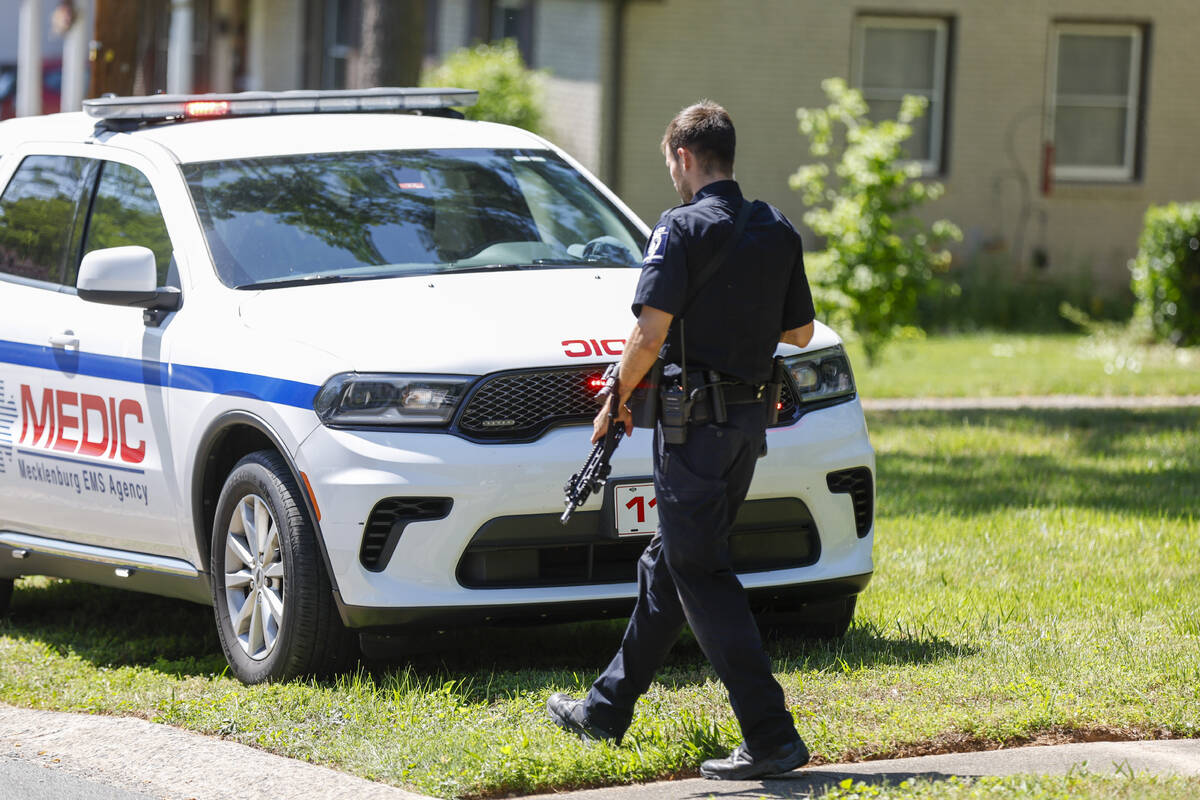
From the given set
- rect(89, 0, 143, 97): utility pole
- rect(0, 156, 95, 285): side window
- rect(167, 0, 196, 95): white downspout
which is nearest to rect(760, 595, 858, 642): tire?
rect(0, 156, 95, 285): side window

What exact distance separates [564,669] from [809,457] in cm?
105

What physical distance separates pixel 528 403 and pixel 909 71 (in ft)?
47.0

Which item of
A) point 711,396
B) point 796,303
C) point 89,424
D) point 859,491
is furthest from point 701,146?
point 89,424

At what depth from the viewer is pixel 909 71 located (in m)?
18.7

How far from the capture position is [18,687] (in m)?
5.94

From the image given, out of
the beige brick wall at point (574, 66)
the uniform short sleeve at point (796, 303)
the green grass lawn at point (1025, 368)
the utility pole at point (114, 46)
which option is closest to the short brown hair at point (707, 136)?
the uniform short sleeve at point (796, 303)

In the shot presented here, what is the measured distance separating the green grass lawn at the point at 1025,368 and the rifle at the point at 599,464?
30.3 ft

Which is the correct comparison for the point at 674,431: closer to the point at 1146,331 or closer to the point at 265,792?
the point at 265,792

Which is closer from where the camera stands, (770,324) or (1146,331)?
(770,324)

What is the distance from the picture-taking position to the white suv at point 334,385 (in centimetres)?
521

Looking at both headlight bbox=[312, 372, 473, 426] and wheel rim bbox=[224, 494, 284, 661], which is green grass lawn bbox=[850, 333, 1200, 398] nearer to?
wheel rim bbox=[224, 494, 284, 661]

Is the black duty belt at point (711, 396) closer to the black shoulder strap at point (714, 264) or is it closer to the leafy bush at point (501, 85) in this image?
the black shoulder strap at point (714, 264)

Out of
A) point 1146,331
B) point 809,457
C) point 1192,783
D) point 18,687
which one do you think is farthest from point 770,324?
point 1146,331

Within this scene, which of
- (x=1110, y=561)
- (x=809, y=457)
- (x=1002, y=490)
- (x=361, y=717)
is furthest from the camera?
(x=1002, y=490)
